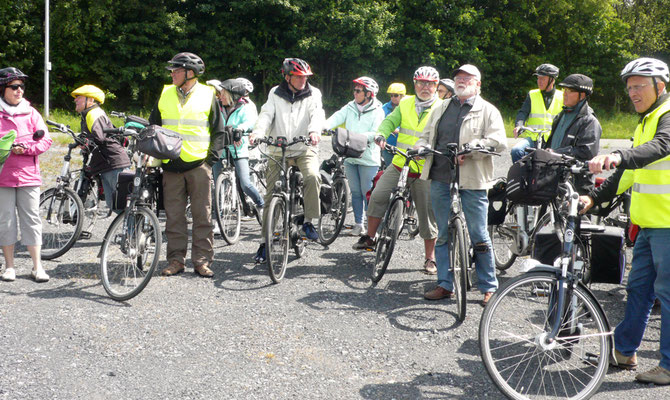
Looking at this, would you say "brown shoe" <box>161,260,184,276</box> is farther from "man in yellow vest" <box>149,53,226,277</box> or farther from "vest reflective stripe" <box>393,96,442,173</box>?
"vest reflective stripe" <box>393,96,442,173</box>

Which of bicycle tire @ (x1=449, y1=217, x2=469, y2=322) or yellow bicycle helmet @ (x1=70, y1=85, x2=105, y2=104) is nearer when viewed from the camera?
bicycle tire @ (x1=449, y1=217, x2=469, y2=322)

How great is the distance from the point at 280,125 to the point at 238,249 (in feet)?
5.66

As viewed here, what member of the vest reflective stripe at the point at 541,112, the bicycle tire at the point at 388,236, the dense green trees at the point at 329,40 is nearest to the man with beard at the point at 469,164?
the bicycle tire at the point at 388,236

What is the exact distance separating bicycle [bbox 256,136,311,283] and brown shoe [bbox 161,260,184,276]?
91cm

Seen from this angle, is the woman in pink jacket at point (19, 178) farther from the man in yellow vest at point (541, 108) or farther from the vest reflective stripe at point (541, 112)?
the vest reflective stripe at point (541, 112)

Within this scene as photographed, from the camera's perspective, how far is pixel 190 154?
6410mm

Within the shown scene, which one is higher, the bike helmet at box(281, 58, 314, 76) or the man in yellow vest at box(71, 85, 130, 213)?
the bike helmet at box(281, 58, 314, 76)

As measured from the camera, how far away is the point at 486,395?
13.5ft

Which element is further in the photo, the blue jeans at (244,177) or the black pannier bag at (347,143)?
the blue jeans at (244,177)

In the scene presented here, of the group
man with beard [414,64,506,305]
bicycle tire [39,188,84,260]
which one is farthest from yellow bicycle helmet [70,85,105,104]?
man with beard [414,64,506,305]

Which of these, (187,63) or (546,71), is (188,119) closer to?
(187,63)

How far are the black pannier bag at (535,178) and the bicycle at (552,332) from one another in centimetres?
89

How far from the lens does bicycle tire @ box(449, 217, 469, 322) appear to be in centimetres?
533

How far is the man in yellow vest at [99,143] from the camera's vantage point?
7.61 meters
